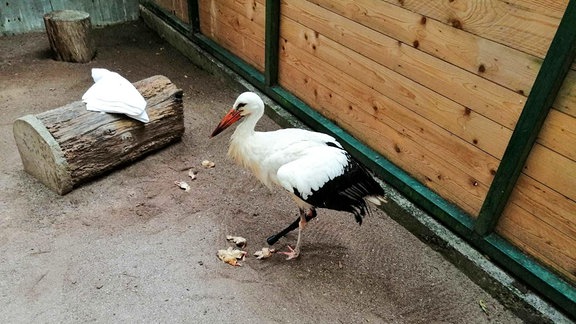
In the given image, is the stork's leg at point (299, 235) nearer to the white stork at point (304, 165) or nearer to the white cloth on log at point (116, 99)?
the white stork at point (304, 165)

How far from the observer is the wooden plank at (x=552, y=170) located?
2.14 meters

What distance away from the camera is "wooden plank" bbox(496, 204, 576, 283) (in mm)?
2275

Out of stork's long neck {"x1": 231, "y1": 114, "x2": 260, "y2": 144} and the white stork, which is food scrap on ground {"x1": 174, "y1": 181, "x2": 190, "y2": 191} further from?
stork's long neck {"x1": 231, "y1": 114, "x2": 260, "y2": 144}

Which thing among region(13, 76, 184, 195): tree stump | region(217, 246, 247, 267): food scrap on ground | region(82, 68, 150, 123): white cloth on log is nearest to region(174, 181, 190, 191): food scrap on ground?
region(13, 76, 184, 195): tree stump

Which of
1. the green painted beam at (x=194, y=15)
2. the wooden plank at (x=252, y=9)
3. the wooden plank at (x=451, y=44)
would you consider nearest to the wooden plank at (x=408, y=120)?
the wooden plank at (x=451, y=44)

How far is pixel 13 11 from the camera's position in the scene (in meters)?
5.64

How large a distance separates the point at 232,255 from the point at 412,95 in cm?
160

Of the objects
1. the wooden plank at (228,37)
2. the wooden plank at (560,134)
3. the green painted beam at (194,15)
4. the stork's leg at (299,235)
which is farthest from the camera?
the green painted beam at (194,15)

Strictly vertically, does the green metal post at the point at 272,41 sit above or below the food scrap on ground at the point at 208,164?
above

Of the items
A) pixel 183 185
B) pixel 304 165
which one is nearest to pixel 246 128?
pixel 304 165

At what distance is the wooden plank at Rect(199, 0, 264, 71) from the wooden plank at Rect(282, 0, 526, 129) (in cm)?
97

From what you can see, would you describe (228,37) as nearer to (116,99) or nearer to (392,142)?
(116,99)

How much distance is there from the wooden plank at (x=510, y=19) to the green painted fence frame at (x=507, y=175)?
91 millimetres

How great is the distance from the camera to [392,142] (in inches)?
124
